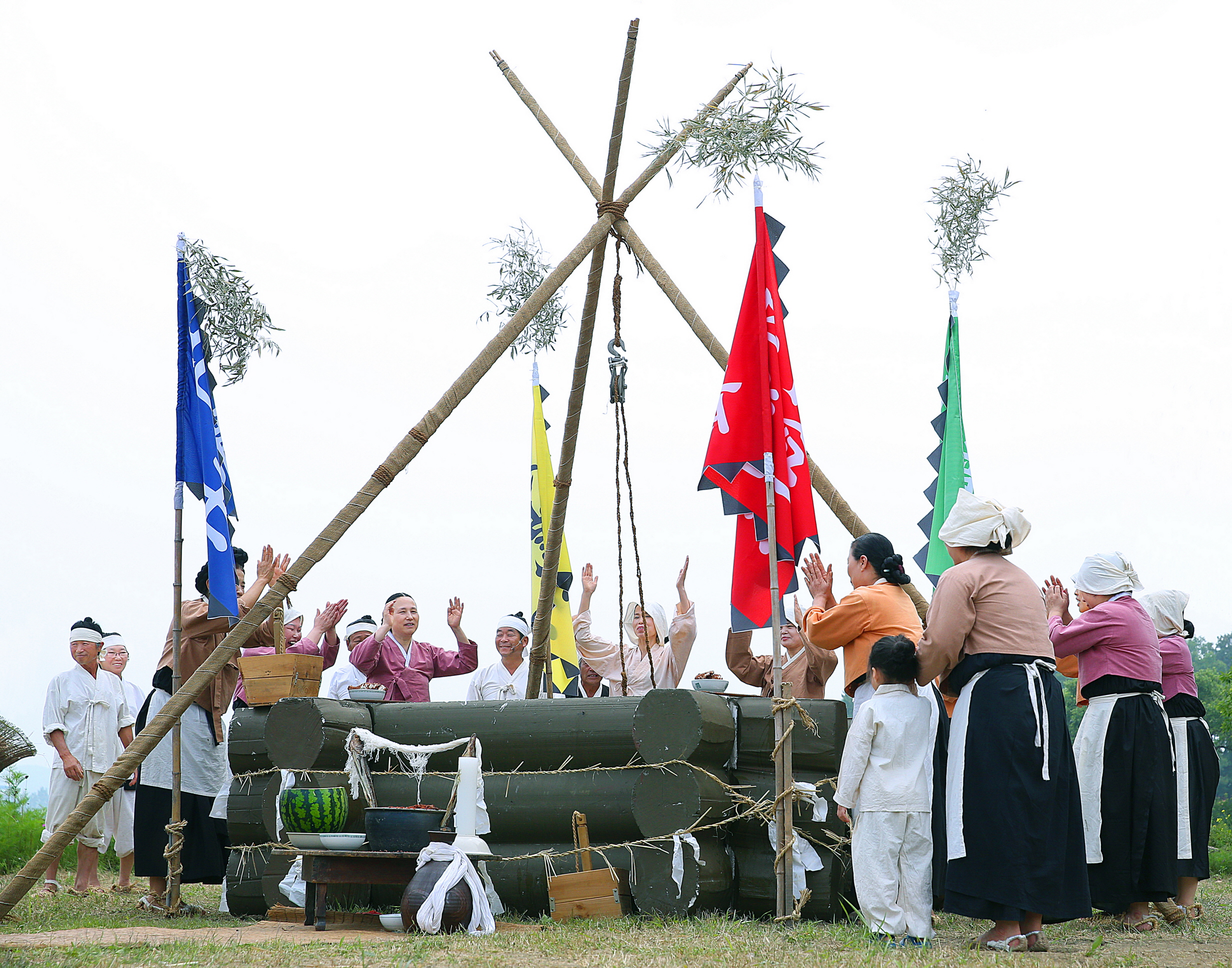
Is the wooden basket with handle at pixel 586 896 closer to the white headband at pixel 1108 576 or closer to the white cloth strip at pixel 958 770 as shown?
the white cloth strip at pixel 958 770

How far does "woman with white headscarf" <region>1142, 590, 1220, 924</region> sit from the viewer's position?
6082mm

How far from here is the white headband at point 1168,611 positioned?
676 cm

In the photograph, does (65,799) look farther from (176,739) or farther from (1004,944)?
(1004,944)

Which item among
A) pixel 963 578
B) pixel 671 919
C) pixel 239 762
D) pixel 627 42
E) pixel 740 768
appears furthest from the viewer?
pixel 627 42

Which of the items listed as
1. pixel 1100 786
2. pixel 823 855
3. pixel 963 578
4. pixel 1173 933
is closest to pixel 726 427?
pixel 963 578

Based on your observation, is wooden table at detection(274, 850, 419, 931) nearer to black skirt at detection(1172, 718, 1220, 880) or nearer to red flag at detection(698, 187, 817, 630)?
red flag at detection(698, 187, 817, 630)

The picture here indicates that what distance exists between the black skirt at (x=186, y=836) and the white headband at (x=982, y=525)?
4460mm

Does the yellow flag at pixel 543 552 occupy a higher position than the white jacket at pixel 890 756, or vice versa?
the yellow flag at pixel 543 552

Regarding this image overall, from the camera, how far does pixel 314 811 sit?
19.1 feet

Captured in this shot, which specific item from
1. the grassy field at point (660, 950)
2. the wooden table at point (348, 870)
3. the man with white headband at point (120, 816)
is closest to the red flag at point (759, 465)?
the grassy field at point (660, 950)

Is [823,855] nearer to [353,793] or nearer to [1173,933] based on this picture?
[1173,933]

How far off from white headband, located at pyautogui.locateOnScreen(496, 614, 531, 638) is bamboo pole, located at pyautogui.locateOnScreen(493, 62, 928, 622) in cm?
314

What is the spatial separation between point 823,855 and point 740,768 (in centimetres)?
57

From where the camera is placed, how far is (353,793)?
6.21 meters
